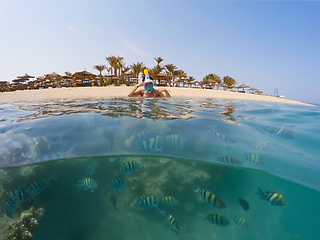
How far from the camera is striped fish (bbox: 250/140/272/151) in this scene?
3.58m

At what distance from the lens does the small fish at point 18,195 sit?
A: 2.97m

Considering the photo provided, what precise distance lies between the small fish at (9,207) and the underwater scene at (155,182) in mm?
17

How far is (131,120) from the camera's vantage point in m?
4.58

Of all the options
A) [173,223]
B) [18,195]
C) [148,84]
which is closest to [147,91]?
[148,84]

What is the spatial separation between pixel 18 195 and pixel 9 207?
7.6 inches

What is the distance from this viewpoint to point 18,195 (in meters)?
3.06

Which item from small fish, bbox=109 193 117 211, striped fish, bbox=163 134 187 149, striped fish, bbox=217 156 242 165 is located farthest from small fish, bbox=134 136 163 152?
striped fish, bbox=217 156 242 165

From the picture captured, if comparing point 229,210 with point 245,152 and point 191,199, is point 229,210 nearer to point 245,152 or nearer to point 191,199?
point 191,199

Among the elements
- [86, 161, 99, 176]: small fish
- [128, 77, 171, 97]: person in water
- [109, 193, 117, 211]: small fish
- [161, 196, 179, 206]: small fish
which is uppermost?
[128, 77, 171, 97]: person in water

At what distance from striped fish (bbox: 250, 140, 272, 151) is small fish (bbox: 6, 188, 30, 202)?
4161mm

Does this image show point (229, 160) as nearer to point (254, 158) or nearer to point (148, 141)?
point (254, 158)

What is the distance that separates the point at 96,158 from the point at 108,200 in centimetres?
82

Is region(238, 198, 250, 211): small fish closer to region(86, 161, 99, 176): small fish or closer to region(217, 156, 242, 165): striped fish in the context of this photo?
region(217, 156, 242, 165): striped fish

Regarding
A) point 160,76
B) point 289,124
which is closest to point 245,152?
point 289,124
